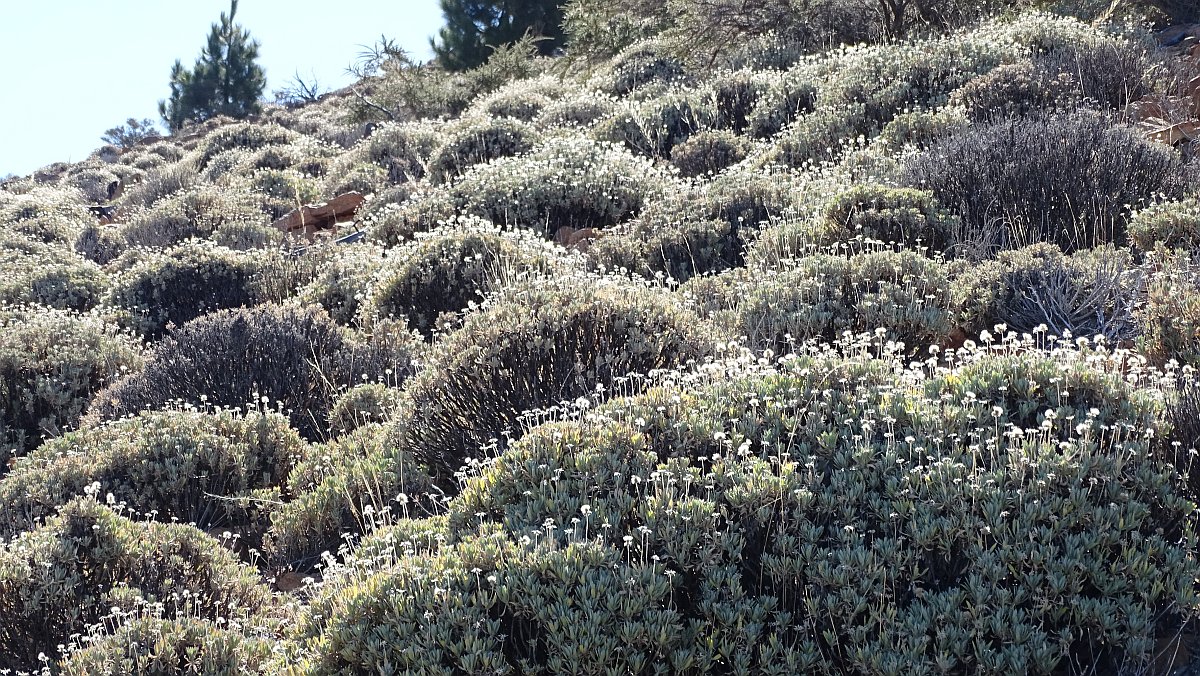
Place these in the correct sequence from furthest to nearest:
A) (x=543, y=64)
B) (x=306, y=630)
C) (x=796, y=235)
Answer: (x=543, y=64) → (x=796, y=235) → (x=306, y=630)

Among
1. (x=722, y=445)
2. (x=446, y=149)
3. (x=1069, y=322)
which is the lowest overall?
(x=1069, y=322)

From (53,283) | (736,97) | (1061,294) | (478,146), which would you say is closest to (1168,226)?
(1061,294)

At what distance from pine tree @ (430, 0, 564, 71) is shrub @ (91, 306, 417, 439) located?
22.9 metres

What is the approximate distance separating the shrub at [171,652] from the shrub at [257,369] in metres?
2.98

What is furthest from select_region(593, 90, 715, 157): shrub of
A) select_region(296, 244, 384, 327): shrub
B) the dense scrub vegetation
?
select_region(296, 244, 384, 327): shrub

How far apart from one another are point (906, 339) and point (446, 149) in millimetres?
10104

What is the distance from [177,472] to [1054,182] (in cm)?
658

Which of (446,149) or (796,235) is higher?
(446,149)

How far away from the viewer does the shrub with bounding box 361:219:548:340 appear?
8352mm

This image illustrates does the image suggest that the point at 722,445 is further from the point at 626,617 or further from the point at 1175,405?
the point at 1175,405

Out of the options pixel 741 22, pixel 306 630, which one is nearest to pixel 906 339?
pixel 306 630

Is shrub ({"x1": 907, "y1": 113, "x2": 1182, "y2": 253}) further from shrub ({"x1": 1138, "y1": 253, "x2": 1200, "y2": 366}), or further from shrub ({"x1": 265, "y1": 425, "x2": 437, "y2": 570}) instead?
shrub ({"x1": 265, "y1": 425, "x2": 437, "y2": 570})

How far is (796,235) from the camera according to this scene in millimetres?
7781

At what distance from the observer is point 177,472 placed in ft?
19.0
